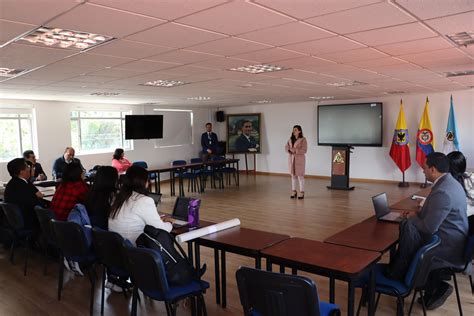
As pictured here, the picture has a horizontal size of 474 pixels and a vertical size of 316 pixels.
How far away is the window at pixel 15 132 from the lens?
26.7 ft

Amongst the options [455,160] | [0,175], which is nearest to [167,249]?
[455,160]

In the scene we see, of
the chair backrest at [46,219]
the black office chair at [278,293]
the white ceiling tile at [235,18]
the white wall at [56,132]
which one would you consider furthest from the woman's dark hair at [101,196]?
the white wall at [56,132]

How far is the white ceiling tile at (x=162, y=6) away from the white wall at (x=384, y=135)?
8754 mm

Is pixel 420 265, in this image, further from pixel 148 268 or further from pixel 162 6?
pixel 162 6

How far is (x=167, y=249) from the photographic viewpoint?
2.51m

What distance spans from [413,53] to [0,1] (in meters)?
3.86

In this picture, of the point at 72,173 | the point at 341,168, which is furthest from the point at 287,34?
the point at 341,168

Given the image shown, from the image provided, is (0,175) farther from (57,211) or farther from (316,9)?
(316,9)

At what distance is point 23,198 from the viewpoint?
433 centimetres

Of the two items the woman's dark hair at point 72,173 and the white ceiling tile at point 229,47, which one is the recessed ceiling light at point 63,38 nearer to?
the white ceiling tile at point 229,47

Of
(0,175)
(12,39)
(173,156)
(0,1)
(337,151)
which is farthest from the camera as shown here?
(173,156)

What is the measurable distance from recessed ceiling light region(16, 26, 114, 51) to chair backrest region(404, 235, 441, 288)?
2.91 m

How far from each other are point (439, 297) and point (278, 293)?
2.15m

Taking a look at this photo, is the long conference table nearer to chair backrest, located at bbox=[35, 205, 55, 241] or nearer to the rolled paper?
the rolled paper
